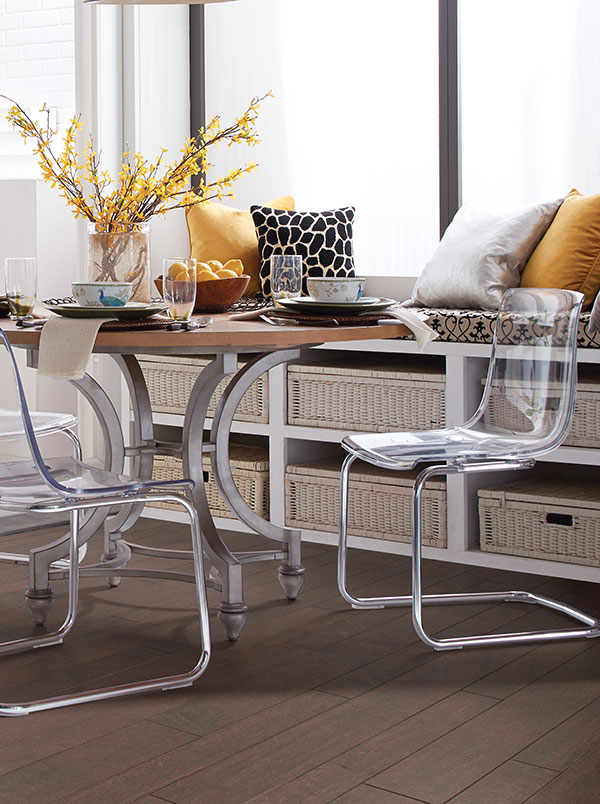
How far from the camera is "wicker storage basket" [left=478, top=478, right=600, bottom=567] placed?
3.11 metres

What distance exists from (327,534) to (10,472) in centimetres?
139

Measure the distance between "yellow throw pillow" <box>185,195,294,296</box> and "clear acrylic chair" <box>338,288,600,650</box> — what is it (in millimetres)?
1590

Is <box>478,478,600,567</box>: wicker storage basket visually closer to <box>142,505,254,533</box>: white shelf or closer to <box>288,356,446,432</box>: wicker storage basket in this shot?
<box>288,356,446,432</box>: wicker storage basket

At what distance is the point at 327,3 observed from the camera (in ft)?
14.5

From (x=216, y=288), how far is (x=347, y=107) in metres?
1.95

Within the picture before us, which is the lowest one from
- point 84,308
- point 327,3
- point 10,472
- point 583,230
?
point 10,472

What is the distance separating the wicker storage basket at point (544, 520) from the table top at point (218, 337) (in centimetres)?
97

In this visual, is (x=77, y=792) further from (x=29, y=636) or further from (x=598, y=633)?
(x=598, y=633)

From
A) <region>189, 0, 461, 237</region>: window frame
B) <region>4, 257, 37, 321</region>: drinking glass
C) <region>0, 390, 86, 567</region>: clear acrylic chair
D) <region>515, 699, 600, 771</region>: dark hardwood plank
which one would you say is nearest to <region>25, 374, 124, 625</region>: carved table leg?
<region>0, 390, 86, 567</region>: clear acrylic chair

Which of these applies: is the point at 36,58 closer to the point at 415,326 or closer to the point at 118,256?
the point at 118,256

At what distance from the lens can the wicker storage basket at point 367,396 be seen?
3.44 metres

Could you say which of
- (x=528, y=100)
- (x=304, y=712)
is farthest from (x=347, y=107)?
(x=304, y=712)

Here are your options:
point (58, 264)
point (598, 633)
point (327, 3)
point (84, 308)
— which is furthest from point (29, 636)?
point (327, 3)

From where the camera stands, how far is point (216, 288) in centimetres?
270
